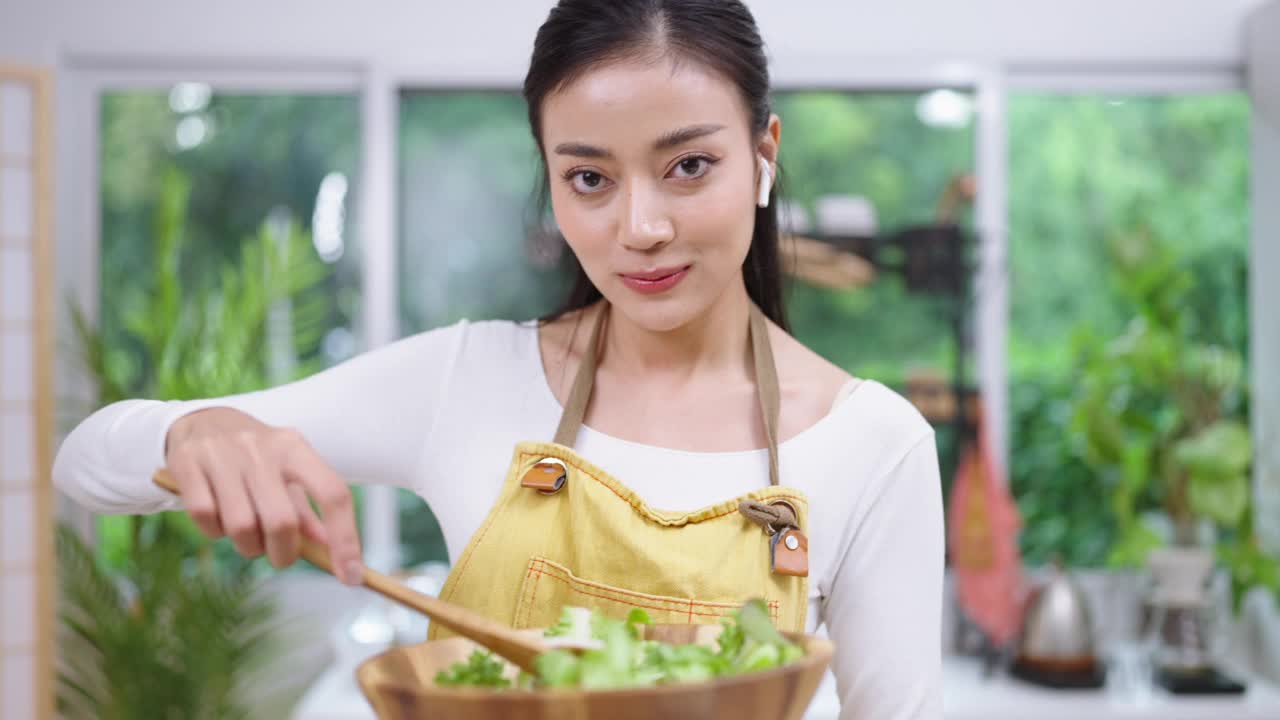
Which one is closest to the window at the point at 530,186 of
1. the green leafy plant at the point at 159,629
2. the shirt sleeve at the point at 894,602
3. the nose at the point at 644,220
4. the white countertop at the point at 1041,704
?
the green leafy plant at the point at 159,629

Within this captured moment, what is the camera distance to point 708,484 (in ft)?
3.55

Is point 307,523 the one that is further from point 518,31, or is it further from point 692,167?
point 518,31

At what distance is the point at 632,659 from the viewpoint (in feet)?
2.13

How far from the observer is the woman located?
970mm

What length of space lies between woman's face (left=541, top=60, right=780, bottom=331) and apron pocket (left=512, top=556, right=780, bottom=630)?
0.74ft

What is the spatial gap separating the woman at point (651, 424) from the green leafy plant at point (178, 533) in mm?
1844

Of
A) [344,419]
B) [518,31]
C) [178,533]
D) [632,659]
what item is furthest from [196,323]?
[632,659]

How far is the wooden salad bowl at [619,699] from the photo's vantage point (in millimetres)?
546

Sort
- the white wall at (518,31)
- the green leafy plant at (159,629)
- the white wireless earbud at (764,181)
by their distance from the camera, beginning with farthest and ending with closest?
the white wall at (518,31), the green leafy plant at (159,629), the white wireless earbud at (764,181)

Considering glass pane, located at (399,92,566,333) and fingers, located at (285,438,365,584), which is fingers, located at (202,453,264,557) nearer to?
fingers, located at (285,438,365,584)

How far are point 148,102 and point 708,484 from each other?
2517 mm

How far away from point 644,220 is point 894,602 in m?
0.40

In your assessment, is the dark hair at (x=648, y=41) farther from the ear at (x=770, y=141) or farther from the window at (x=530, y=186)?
the window at (x=530, y=186)

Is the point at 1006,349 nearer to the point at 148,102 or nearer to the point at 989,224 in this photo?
the point at 989,224
